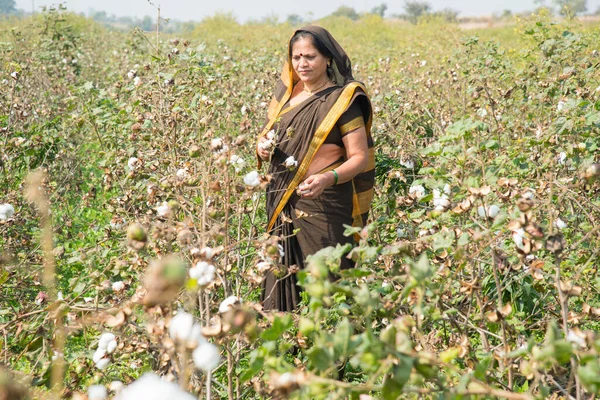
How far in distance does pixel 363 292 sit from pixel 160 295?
463mm

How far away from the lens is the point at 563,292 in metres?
1.34

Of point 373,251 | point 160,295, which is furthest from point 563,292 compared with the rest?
point 160,295

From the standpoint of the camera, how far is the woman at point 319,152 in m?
2.55

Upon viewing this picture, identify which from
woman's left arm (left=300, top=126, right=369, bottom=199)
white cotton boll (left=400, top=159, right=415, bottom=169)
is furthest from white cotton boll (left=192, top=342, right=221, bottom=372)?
white cotton boll (left=400, top=159, right=415, bottom=169)

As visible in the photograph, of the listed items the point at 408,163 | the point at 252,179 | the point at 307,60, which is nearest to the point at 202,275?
the point at 252,179

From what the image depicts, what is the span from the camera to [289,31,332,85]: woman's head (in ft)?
8.41

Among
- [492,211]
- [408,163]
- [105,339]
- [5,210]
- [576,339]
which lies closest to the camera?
[576,339]

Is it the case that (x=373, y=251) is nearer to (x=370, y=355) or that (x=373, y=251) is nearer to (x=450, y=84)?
(x=370, y=355)

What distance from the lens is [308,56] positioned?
2.58 meters

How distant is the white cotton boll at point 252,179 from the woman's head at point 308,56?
106 cm

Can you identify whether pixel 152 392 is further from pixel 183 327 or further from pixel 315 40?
pixel 315 40

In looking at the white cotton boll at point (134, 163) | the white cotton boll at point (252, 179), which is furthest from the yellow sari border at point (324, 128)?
the white cotton boll at point (252, 179)

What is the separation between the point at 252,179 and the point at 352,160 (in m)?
0.94

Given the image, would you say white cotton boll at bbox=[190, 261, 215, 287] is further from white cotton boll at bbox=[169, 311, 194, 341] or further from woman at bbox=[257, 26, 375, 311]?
woman at bbox=[257, 26, 375, 311]
